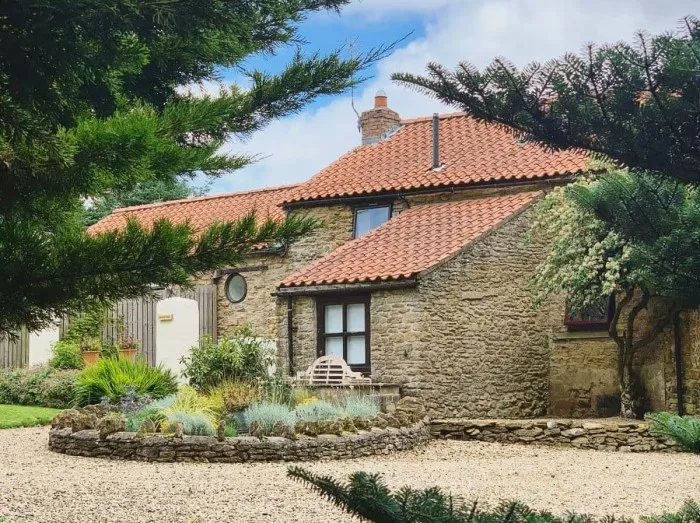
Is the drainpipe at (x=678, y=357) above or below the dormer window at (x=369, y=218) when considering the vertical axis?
below

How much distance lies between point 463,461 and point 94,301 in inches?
310

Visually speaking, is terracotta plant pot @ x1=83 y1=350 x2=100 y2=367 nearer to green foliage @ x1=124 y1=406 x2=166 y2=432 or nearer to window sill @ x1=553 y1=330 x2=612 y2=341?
green foliage @ x1=124 y1=406 x2=166 y2=432

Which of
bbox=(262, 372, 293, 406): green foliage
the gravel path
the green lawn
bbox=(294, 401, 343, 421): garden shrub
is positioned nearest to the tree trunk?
the gravel path

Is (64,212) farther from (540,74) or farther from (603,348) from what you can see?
(603,348)

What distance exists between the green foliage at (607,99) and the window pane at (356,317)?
41.5ft

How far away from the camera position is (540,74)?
399cm

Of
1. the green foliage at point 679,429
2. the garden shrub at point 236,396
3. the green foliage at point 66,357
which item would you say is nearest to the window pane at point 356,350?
the garden shrub at point 236,396

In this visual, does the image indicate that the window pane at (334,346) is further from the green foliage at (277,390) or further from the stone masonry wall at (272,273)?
the stone masonry wall at (272,273)

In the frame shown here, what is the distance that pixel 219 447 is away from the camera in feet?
40.1

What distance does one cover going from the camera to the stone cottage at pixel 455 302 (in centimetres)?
1605

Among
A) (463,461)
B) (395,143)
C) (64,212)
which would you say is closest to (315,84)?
(64,212)

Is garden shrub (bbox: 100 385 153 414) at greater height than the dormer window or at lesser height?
lesser

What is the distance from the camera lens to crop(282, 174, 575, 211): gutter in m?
18.1

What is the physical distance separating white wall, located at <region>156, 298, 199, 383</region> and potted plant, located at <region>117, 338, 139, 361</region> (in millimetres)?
824
